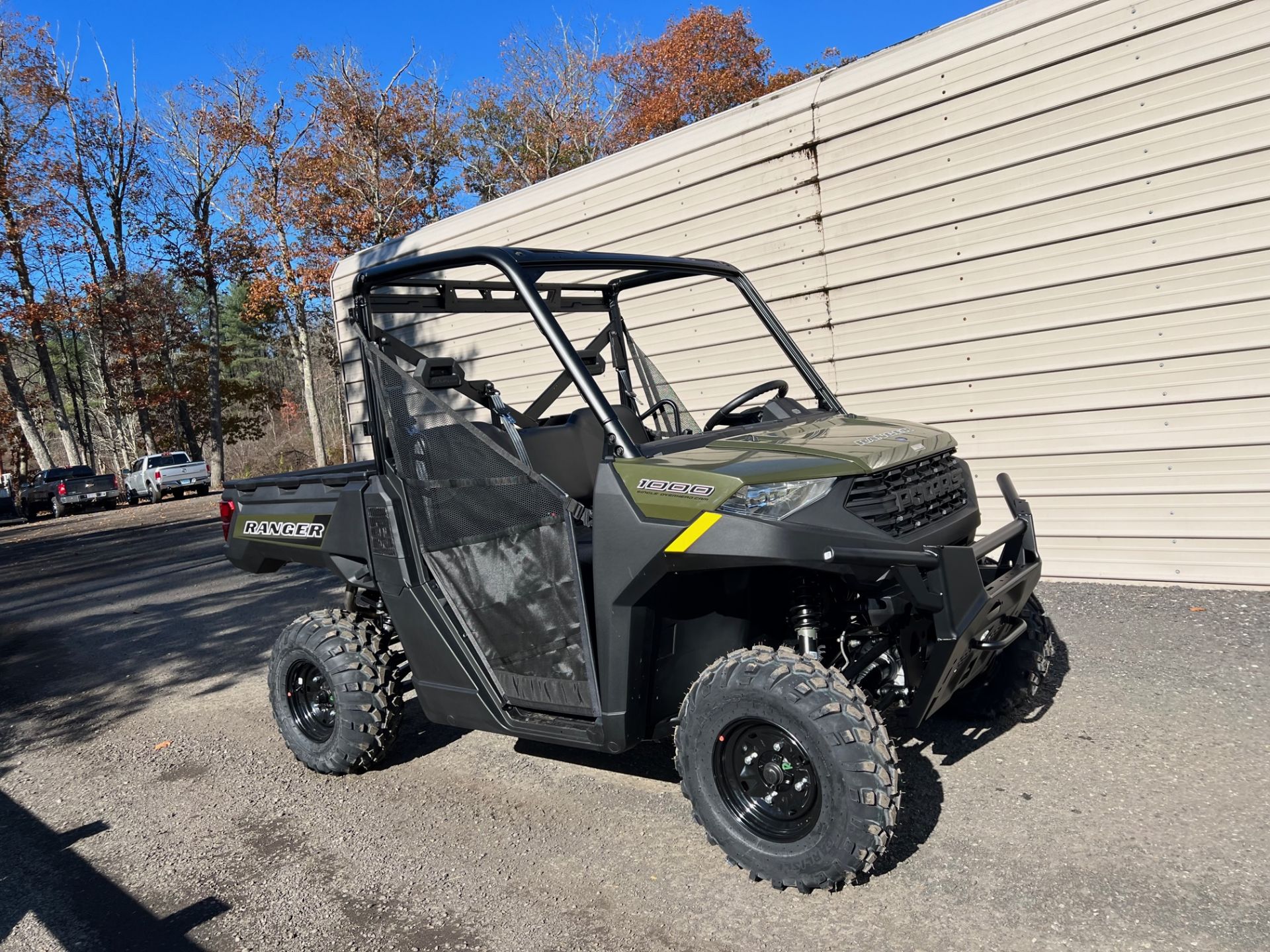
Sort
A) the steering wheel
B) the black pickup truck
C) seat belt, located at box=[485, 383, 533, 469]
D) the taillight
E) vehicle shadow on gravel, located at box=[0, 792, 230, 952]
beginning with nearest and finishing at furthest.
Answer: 1. vehicle shadow on gravel, located at box=[0, 792, 230, 952]
2. seat belt, located at box=[485, 383, 533, 469]
3. the steering wheel
4. the taillight
5. the black pickup truck

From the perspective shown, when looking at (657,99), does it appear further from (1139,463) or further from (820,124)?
(1139,463)

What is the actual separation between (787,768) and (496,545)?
1.30m

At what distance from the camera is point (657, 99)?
2858 cm

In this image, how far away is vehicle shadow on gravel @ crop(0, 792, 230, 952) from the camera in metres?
3.14

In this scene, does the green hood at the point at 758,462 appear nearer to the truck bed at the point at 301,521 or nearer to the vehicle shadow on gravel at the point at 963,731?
the vehicle shadow on gravel at the point at 963,731

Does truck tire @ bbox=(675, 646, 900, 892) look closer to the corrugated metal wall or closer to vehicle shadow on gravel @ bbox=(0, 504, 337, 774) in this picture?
the corrugated metal wall

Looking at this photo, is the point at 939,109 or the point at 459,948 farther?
the point at 939,109

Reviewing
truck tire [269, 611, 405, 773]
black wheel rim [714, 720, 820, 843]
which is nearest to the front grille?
black wheel rim [714, 720, 820, 843]

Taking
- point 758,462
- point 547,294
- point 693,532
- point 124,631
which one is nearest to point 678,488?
point 693,532

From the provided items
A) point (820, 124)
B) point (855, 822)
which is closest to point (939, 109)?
point (820, 124)

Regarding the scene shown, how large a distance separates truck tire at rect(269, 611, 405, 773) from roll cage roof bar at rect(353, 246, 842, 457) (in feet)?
Result: 3.54

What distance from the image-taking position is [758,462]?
3062mm

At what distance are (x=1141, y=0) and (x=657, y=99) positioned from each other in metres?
24.6

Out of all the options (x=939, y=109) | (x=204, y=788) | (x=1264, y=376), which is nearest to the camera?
(x=204, y=788)
